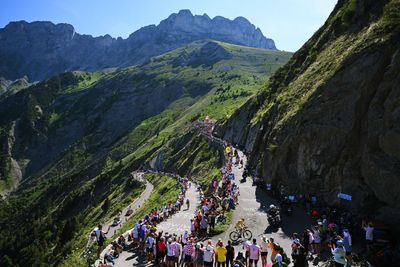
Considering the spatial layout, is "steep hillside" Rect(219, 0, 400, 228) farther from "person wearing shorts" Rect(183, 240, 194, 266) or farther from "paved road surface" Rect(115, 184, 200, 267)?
"person wearing shorts" Rect(183, 240, 194, 266)

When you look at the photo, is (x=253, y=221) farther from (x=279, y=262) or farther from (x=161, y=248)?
(x=279, y=262)

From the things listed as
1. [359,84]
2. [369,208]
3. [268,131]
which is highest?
[359,84]

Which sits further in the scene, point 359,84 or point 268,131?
point 268,131

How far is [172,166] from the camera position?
306 ft

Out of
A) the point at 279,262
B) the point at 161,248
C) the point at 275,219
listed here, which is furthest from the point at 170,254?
the point at 275,219

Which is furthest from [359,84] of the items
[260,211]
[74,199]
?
[74,199]

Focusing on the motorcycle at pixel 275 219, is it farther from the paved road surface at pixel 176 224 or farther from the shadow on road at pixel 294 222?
the paved road surface at pixel 176 224

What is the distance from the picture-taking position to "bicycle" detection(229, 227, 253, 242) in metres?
30.2

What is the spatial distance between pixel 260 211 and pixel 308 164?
5892mm

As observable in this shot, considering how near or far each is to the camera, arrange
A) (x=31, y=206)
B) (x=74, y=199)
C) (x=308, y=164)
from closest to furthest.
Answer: (x=308, y=164) < (x=74, y=199) < (x=31, y=206)

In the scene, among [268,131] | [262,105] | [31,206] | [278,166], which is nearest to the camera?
[278,166]

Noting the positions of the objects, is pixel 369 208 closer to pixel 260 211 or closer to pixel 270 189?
pixel 260 211


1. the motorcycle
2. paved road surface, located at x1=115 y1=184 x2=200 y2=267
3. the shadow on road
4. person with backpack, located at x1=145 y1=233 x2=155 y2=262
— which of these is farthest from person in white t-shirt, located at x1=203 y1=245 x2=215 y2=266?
the motorcycle

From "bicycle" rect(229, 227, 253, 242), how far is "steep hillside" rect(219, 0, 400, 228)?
25.9 feet
